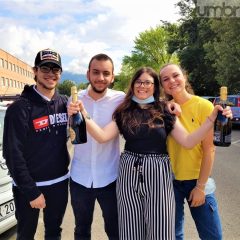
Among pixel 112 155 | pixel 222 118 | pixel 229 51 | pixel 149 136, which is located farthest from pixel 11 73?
pixel 222 118

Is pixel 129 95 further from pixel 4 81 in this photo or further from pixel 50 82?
pixel 4 81

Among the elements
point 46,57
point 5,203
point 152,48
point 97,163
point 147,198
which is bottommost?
point 5,203

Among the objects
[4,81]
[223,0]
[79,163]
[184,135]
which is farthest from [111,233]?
[4,81]

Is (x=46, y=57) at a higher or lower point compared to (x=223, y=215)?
higher

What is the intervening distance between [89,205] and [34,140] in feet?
2.61

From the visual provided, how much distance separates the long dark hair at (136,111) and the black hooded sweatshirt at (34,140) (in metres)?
0.54

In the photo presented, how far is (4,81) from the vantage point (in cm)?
7538

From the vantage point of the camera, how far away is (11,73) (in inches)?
3270

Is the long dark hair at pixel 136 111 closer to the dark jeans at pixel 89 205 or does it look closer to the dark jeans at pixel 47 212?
the dark jeans at pixel 89 205

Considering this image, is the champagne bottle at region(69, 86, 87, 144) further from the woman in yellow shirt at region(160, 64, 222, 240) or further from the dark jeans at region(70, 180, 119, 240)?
the woman in yellow shirt at region(160, 64, 222, 240)

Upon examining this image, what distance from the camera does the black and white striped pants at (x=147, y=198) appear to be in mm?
2867

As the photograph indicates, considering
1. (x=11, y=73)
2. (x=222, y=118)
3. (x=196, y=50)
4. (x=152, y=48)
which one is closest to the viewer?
(x=222, y=118)

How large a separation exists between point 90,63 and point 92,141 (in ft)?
2.33

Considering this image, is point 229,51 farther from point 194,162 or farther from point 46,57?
point 46,57
